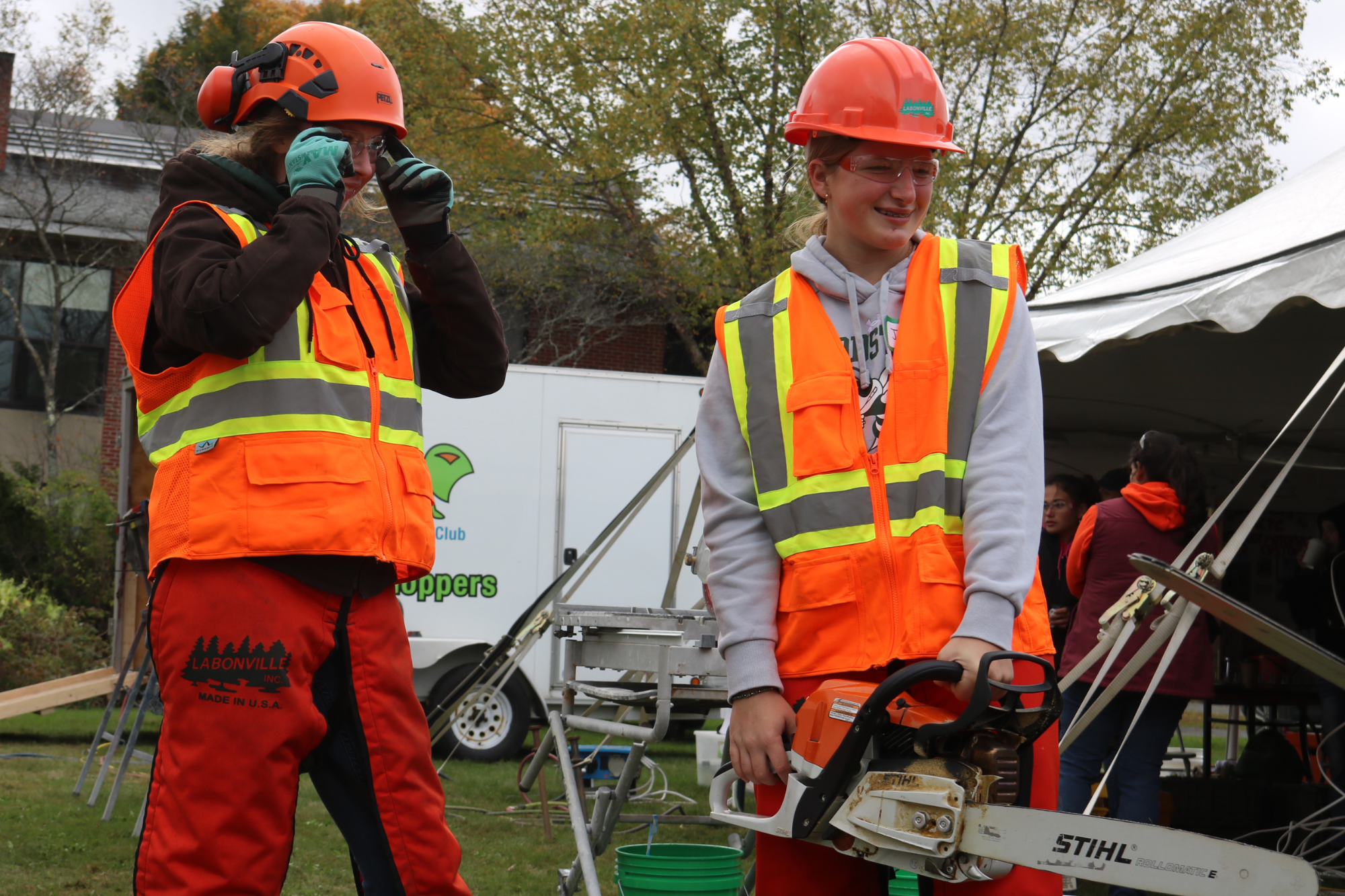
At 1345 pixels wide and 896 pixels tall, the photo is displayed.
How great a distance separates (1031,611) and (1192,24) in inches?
570

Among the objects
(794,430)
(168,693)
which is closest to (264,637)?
(168,693)

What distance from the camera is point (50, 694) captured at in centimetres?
780

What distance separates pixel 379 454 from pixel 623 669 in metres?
1.68

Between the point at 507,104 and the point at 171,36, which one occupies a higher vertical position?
the point at 171,36

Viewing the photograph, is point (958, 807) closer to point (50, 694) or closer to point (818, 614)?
point (818, 614)

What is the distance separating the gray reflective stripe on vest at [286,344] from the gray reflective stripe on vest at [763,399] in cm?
75

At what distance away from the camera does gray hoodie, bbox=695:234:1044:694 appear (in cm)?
179

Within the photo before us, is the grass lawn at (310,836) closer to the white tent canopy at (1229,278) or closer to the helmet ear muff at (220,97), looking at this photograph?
the white tent canopy at (1229,278)

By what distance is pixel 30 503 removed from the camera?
1459 centimetres

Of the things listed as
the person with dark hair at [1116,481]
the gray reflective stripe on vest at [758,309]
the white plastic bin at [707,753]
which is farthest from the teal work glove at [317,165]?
the white plastic bin at [707,753]

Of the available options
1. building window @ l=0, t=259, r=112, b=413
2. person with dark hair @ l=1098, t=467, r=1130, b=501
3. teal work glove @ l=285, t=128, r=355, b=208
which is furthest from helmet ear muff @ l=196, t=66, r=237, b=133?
building window @ l=0, t=259, r=112, b=413

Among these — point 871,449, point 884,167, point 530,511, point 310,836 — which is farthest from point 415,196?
point 530,511

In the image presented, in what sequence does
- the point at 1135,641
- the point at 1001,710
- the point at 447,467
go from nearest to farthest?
the point at 1001,710 → the point at 1135,641 → the point at 447,467

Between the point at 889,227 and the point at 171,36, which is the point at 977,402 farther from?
the point at 171,36
